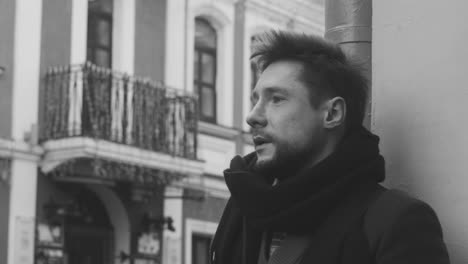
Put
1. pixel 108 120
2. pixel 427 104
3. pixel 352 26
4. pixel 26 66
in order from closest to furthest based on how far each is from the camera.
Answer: pixel 427 104
pixel 352 26
pixel 26 66
pixel 108 120

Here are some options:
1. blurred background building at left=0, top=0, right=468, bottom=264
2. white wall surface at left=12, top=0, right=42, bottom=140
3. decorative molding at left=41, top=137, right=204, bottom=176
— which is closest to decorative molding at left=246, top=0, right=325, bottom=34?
blurred background building at left=0, top=0, right=468, bottom=264

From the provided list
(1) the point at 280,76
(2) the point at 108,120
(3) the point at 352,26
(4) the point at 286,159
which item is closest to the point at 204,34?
(2) the point at 108,120

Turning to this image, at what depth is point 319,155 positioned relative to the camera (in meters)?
2.72

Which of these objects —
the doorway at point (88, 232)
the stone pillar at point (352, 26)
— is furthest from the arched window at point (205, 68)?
the stone pillar at point (352, 26)

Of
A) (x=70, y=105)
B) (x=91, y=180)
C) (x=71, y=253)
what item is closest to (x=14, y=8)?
(x=70, y=105)

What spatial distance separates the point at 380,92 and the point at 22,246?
1407 centimetres

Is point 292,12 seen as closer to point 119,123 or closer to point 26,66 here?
point 119,123

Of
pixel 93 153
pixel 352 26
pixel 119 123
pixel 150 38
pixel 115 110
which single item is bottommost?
pixel 352 26

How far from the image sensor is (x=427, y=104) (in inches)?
114

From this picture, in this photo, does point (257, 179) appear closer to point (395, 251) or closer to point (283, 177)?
point (283, 177)

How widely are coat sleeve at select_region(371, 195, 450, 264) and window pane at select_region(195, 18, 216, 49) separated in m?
18.0

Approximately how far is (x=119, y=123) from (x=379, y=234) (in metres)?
14.9

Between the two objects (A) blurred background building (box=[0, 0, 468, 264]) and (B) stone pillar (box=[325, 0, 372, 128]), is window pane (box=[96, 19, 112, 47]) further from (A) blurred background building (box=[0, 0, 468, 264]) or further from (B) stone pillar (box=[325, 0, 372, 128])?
(B) stone pillar (box=[325, 0, 372, 128])

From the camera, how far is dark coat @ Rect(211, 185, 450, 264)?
7.88ft
